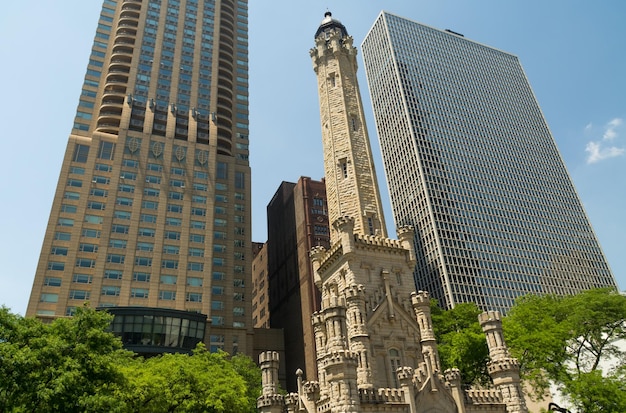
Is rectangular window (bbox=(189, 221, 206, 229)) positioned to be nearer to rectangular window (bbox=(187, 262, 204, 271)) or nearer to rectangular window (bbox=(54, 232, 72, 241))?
rectangular window (bbox=(187, 262, 204, 271))

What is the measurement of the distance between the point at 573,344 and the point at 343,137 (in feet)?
91.9

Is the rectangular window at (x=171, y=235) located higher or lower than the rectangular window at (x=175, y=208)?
lower

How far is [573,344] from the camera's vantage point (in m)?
43.2

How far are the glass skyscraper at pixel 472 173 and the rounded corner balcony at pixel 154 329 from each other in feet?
248

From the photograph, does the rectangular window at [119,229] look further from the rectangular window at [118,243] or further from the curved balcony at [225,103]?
the curved balcony at [225,103]

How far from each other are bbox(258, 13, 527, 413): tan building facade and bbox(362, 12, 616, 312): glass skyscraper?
286 feet

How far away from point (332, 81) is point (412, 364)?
29.6m

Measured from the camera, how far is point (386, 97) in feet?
527

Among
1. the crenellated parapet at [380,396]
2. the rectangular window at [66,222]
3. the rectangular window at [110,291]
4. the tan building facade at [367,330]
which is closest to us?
the crenellated parapet at [380,396]

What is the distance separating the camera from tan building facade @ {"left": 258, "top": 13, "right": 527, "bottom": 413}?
93.1 feet

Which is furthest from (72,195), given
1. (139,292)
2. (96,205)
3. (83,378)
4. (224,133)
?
(83,378)

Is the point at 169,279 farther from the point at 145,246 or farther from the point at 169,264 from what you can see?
the point at 145,246

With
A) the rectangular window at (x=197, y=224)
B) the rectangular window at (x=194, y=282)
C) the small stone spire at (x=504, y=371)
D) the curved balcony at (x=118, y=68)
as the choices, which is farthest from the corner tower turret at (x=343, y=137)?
the curved balcony at (x=118, y=68)

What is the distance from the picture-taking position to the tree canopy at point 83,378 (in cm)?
2462
